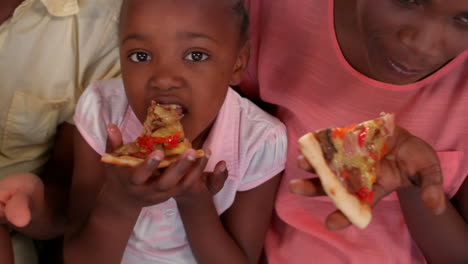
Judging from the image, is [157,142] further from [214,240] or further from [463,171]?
[463,171]

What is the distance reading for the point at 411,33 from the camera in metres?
1.01

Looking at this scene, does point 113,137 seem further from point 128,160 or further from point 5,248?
point 5,248

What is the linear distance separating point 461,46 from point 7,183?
1.08 m

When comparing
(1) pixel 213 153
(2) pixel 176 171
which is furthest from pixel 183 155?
(1) pixel 213 153

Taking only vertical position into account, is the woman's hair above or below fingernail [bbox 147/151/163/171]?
above

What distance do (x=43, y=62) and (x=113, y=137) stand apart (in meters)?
0.51

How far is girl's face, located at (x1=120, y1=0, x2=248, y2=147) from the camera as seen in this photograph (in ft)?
3.64

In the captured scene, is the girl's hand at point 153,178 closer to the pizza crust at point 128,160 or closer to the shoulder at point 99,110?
the pizza crust at point 128,160

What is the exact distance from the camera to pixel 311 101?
1.37 metres

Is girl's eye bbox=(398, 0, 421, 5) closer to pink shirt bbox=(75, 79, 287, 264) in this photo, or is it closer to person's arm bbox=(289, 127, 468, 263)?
person's arm bbox=(289, 127, 468, 263)

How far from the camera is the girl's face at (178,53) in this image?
3.64ft

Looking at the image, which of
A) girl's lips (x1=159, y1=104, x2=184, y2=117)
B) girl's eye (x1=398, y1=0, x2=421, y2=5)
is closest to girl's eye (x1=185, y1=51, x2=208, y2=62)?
girl's lips (x1=159, y1=104, x2=184, y2=117)

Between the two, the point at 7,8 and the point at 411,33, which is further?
the point at 7,8

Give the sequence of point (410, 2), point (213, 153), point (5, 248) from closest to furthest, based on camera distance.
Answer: point (410, 2) < point (5, 248) < point (213, 153)
